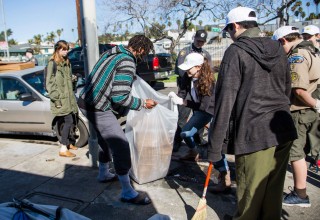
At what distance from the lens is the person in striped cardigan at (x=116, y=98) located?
3098 millimetres

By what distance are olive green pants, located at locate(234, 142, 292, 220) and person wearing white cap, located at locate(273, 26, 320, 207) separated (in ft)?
2.09

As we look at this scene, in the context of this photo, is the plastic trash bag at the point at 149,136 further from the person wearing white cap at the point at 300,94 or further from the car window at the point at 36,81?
the car window at the point at 36,81

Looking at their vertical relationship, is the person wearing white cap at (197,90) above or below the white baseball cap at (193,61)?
below

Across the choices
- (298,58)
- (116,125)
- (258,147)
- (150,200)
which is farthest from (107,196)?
(298,58)

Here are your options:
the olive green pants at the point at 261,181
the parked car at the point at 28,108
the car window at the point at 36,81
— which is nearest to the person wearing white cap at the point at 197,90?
the olive green pants at the point at 261,181

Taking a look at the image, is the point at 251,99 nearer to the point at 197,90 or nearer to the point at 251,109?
the point at 251,109

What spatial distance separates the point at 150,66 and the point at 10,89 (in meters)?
6.47

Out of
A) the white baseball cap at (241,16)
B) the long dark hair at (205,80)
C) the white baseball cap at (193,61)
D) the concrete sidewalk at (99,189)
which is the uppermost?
the white baseball cap at (241,16)

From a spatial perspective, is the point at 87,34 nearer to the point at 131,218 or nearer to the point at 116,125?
the point at 116,125

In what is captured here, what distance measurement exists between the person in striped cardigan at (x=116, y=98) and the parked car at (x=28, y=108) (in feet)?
6.31

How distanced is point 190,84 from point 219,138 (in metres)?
1.77

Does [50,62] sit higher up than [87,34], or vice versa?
[87,34]

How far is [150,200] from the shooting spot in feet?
11.2

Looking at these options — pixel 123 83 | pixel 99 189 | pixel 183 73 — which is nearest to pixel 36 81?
pixel 183 73
